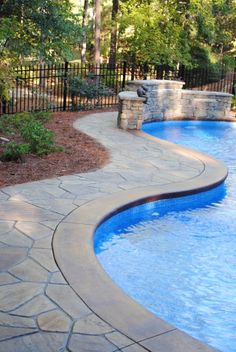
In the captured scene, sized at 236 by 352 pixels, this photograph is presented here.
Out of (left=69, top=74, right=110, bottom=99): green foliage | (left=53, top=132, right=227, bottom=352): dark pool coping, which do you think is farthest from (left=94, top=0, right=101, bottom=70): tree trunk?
(left=53, top=132, right=227, bottom=352): dark pool coping

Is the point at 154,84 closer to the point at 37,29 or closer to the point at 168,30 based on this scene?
the point at 37,29

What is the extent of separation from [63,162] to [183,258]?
309 cm

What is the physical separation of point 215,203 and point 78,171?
6.64 feet

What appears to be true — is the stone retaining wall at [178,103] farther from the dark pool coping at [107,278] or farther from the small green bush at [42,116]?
the dark pool coping at [107,278]

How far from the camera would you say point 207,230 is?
591 centimetres

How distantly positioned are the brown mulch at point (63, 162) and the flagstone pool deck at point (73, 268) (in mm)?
256

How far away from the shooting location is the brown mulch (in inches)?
264

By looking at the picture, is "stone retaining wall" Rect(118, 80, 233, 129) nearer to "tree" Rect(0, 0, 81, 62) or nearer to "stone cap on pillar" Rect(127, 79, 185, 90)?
"stone cap on pillar" Rect(127, 79, 185, 90)

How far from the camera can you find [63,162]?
7559mm

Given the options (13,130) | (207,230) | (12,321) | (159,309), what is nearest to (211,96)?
(13,130)

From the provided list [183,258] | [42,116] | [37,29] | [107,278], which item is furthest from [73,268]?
[37,29]

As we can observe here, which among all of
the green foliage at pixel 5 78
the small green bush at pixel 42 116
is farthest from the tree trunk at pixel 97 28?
the green foliage at pixel 5 78

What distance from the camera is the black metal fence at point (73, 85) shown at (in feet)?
41.6

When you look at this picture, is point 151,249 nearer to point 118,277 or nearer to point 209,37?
point 118,277
